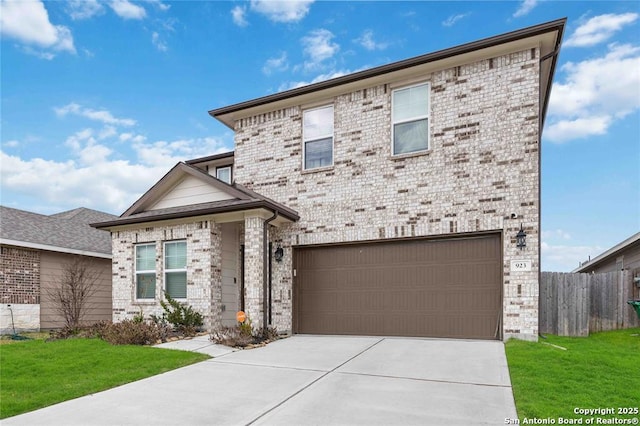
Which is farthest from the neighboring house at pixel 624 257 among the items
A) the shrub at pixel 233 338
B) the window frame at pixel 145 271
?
A: the window frame at pixel 145 271

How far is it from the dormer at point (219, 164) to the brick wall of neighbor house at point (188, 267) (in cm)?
343

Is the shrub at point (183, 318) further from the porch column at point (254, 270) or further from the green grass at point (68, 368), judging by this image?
the green grass at point (68, 368)

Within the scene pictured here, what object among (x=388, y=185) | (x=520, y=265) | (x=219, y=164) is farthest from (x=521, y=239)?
(x=219, y=164)

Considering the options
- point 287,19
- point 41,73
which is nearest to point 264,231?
point 287,19

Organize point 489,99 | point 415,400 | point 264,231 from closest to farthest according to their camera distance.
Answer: point 415,400
point 489,99
point 264,231

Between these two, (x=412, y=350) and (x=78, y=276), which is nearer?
(x=412, y=350)

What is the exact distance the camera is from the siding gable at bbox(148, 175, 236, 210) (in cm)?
1074

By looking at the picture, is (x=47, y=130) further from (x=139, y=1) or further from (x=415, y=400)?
(x=415, y=400)

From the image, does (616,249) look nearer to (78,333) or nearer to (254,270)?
(254,270)

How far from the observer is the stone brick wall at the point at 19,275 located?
39.3 ft

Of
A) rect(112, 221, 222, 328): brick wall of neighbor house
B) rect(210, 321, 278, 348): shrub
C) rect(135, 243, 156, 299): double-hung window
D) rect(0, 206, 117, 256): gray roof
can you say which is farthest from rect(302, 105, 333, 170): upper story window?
rect(0, 206, 117, 256): gray roof

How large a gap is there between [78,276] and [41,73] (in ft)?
23.6

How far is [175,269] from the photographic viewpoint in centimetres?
1055

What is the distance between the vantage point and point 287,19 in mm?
13047
